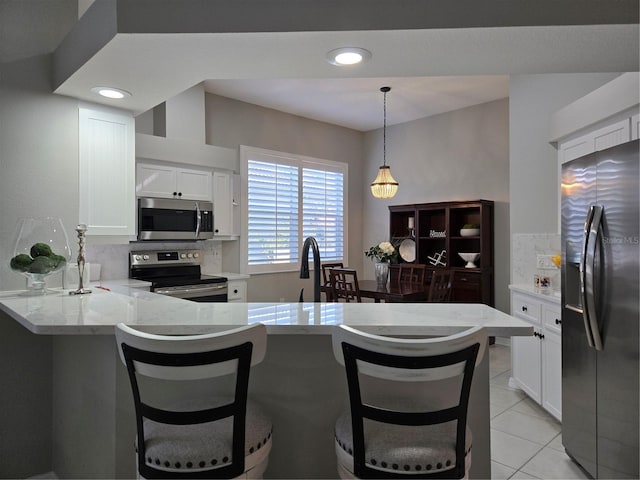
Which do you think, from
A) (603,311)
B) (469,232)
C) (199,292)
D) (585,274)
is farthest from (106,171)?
(469,232)

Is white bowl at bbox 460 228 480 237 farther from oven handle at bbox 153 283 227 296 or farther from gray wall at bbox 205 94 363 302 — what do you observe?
oven handle at bbox 153 283 227 296

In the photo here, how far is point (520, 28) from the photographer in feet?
5.71

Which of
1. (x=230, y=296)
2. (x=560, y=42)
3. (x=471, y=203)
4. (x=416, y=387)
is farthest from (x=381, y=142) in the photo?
(x=416, y=387)

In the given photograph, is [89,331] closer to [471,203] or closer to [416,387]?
[416,387]

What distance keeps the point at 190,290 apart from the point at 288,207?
7.33 feet

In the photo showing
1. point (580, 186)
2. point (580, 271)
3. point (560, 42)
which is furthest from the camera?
point (580, 186)

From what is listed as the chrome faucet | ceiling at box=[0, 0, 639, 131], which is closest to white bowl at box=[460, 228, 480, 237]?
ceiling at box=[0, 0, 639, 131]

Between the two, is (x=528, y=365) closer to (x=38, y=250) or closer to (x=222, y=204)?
(x=222, y=204)

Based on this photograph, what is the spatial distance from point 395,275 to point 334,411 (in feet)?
13.2

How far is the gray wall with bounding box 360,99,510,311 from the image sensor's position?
5.36 metres

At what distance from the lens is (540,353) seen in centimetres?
323

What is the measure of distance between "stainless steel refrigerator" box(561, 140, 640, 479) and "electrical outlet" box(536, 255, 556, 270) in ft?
3.93

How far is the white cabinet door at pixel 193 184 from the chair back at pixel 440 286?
2563 mm

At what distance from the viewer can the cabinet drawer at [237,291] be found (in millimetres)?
4546
